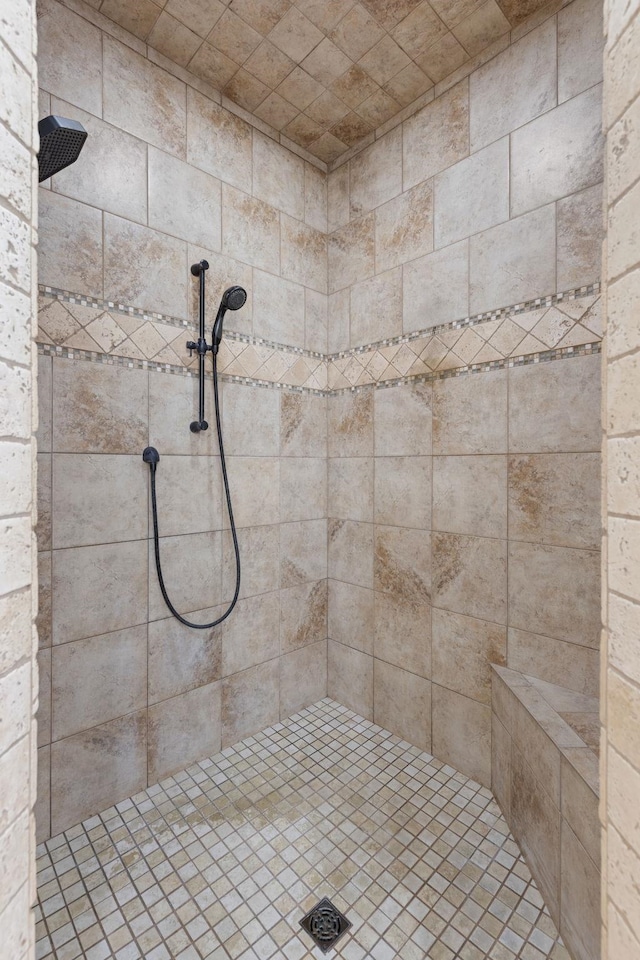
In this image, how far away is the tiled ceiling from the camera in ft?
5.31

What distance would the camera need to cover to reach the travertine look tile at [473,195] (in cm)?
175

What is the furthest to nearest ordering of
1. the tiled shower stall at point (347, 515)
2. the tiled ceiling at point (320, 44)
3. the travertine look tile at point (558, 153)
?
the tiled ceiling at point (320, 44), the travertine look tile at point (558, 153), the tiled shower stall at point (347, 515)

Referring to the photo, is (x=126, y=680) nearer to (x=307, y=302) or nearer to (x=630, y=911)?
(x=630, y=911)

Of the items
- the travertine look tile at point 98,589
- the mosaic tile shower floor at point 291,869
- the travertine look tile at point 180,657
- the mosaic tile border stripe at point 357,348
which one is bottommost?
the mosaic tile shower floor at point 291,869

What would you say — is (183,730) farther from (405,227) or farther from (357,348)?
(405,227)

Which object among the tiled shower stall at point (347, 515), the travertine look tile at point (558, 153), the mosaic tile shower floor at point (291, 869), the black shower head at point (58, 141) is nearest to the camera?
the black shower head at point (58, 141)

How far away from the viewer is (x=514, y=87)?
1.71m

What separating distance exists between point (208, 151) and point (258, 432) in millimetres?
1227

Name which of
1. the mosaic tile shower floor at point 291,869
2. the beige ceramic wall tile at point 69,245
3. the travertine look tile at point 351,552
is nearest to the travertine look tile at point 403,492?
the travertine look tile at point 351,552

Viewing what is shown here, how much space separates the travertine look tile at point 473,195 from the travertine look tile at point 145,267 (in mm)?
1114

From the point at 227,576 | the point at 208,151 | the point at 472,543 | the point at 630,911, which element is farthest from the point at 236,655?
the point at 208,151

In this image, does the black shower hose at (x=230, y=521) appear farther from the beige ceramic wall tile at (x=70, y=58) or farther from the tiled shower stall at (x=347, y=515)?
the beige ceramic wall tile at (x=70, y=58)

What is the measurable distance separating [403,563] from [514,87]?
1.95m

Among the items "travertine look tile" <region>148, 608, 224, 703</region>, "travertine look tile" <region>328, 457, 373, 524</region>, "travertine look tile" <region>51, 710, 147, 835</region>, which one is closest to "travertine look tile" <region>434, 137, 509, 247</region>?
"travertine look tile" <region>328, 457, 373, 524</region>
